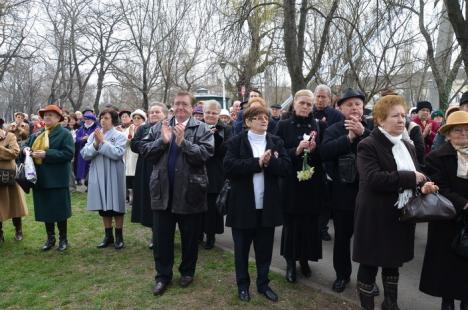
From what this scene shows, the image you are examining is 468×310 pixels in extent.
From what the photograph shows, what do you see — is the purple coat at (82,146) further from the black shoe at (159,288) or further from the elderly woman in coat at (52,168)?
the black shoe at (159,288)

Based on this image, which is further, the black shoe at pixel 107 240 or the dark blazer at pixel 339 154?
the black shoe at pixel 107 240

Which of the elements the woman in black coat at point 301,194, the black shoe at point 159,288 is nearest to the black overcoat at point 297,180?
the woman in black coat at point 301,194

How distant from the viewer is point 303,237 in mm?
4609

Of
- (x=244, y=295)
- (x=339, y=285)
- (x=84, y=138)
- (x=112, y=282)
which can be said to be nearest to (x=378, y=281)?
(x=339, y=285)

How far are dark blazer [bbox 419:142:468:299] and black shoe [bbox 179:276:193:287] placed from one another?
7.76 ft

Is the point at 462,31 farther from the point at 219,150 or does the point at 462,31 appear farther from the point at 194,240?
the point at 194,240

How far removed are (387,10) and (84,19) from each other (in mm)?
18774

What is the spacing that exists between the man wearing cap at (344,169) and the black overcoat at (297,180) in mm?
185

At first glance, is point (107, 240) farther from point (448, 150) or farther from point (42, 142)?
point (448, 150)

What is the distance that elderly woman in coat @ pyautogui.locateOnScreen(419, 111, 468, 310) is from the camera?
3.54 meters

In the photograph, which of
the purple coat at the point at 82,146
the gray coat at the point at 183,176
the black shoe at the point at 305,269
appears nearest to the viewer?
the gray coat at the point at 183,176

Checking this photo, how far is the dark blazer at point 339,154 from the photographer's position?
4.09m

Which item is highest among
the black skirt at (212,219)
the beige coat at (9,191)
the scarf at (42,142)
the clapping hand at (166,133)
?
the clapping hand at (166,133)

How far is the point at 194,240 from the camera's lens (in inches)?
180
